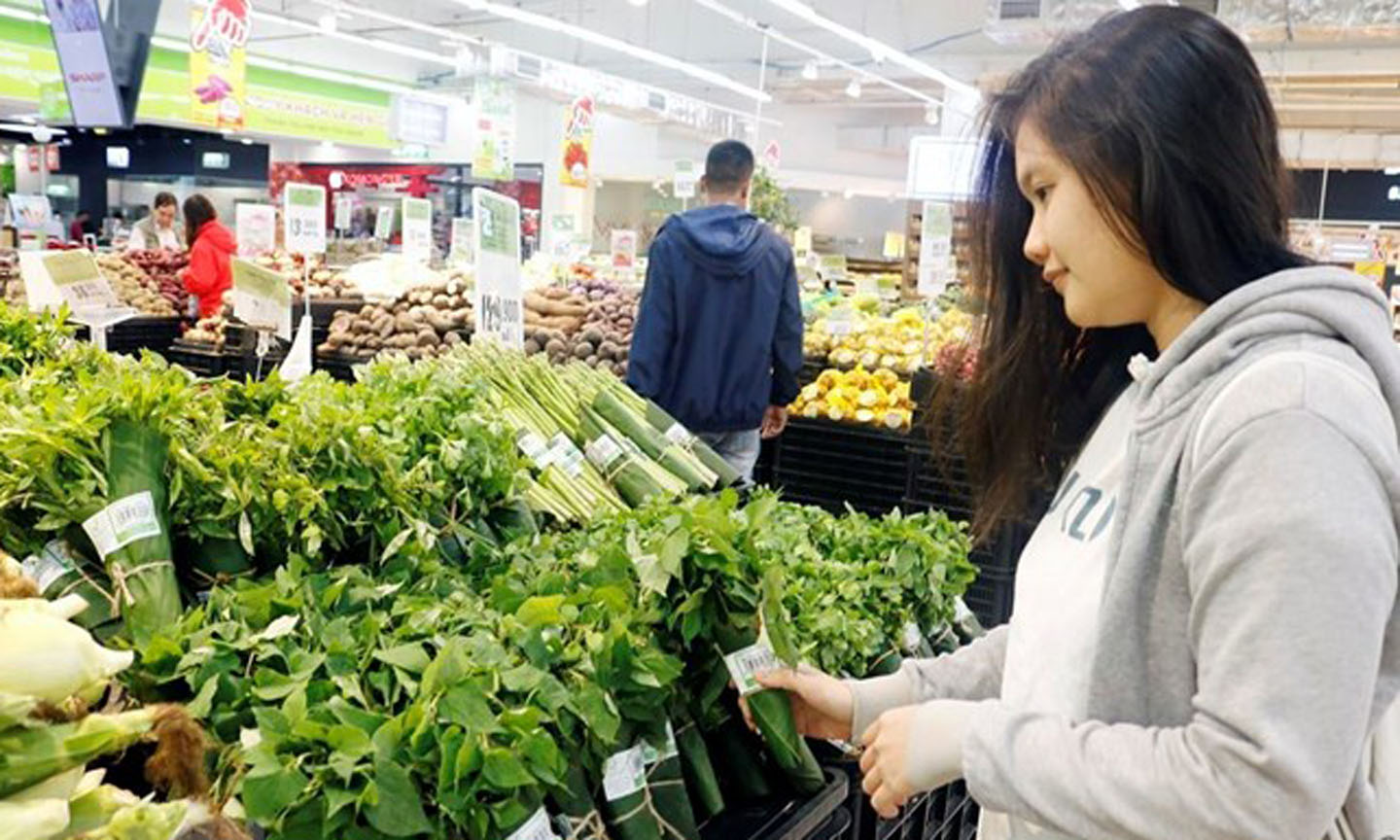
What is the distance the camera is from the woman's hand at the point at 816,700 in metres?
1.43

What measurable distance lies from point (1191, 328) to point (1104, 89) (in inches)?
9.4

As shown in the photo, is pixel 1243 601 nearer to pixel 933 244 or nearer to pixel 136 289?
pixel 933 244

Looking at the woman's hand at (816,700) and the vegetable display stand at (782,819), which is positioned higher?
the woman's hand at (816,700)

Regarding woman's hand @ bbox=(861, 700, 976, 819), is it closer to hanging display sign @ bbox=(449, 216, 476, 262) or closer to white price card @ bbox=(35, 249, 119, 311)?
white price card @ bbox=(35, 249, 119, 311)

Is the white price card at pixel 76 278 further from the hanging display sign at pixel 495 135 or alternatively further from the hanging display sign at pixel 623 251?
the hanging display sign at pixel 495 135

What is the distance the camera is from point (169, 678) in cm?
125

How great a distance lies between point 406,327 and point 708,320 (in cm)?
216

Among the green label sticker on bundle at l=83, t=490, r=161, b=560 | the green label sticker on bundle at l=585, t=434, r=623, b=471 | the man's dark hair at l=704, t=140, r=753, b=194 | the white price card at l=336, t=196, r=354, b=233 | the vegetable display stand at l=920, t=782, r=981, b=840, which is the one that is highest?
the man's dark hair at l=704, t=140, r=753, b=194

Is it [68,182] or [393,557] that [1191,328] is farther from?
[68,182]

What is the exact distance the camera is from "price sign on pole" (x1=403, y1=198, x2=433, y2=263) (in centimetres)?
770

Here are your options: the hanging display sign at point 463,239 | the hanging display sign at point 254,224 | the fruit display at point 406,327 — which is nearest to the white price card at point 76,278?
the fruit display at point 406,327

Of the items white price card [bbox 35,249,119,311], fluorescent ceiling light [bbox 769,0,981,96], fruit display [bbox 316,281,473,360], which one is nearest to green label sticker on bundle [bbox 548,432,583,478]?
white price card [bbox 35,249,119,311]

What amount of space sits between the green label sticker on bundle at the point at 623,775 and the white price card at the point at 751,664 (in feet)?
0.54

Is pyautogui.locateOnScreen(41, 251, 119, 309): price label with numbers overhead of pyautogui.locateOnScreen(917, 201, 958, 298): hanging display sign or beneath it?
beneath
